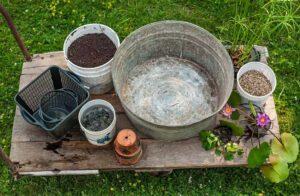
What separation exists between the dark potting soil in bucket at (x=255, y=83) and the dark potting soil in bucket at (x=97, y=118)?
1006 millimetres

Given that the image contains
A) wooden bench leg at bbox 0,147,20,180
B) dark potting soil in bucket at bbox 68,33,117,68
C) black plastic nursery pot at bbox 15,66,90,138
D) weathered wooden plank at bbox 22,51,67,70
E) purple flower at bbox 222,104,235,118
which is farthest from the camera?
weathered wooden plank at bbox 22,51,67,70

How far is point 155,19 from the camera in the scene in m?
4.07

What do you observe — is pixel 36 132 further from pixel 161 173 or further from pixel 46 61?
pixel 161 173

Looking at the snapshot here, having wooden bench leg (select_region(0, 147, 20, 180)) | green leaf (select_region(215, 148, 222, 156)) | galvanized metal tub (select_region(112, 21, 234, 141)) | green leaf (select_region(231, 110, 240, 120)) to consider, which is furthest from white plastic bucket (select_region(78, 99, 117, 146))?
green leaf (select_region(231, 110, 240, 120))

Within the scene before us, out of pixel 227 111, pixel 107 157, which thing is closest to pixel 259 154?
pixel 227 111

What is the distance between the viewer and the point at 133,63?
10.8 feet

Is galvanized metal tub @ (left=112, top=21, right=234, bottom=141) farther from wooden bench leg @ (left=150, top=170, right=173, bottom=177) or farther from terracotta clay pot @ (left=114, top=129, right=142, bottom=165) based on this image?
wooden bench leg @ (left=150, top=170, right=173, bottom=177)

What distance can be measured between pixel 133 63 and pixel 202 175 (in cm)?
101

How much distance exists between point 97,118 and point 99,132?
0.67 feet

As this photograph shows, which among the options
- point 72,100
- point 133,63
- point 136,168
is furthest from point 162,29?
point 136,168

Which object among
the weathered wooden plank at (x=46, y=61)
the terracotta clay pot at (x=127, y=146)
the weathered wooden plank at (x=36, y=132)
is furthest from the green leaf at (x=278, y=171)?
the weathered wooden plank at (x=46, y=61)

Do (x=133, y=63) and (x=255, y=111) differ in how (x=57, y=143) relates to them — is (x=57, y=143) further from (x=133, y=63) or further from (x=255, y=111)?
(x=255, y=111)

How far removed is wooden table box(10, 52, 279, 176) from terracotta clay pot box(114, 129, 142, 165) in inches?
3.9

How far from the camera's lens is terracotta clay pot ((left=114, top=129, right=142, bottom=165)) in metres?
2.80
